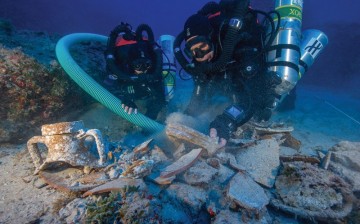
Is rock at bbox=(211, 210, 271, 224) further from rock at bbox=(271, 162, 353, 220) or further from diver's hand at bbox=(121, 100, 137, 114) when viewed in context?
diver's hand at bbox=(121, 100, 137, 114)

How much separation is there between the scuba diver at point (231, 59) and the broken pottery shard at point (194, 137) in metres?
0.30

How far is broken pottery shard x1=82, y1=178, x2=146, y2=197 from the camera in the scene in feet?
7.96

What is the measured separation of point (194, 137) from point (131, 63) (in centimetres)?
257

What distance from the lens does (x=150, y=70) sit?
5.27m

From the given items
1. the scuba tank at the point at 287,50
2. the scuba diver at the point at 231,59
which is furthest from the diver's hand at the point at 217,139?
the scuba tank at the point at 287,50

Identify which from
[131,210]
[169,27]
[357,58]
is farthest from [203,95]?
[169,27]

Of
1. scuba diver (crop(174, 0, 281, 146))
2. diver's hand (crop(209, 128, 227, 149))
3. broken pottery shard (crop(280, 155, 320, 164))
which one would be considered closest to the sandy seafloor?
broken pottery shard (crop(280, 155, 320, 164))

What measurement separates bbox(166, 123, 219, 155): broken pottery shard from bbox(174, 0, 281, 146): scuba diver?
0.30 m

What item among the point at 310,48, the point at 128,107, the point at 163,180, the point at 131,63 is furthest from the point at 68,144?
the point at 310,48

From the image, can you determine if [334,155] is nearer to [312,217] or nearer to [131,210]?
[312,217]

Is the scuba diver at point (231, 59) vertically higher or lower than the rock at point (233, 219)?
higher

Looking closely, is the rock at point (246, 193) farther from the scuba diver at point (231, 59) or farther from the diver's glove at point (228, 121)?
the diver's glove at point (228, 121)

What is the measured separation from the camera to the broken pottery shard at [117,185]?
7.96 ft

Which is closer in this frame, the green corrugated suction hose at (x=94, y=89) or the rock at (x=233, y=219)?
the rock at (x=233, y=219)
